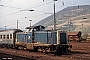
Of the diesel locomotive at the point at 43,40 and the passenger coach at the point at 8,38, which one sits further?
the passenger coach at the point at 8,38

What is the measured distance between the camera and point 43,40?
27.6 metres

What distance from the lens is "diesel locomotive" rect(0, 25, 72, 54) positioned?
26.4 metres

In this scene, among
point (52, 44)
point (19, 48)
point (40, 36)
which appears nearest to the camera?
point (52, 44)

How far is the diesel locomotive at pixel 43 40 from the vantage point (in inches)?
1038

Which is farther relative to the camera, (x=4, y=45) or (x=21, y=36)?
(x=4, y=45)

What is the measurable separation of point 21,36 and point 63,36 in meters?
8.13

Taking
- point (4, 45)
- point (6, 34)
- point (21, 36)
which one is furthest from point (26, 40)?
point (4, 45)

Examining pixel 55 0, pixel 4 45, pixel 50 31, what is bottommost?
pixel 4 45

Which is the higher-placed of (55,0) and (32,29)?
(55,0)

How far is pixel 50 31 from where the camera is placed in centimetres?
2689

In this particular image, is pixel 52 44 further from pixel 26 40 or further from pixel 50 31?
pixel 26 40

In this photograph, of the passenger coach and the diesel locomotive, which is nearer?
the diesel locomotive

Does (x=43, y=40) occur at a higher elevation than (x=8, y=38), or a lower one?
higher

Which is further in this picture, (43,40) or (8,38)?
(8,38)
